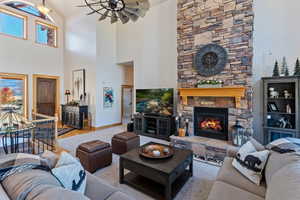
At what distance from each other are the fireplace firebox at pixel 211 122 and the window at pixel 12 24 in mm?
7560

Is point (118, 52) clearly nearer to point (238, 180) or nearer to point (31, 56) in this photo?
point (31, 56)

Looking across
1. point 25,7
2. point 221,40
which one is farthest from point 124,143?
point 25,7

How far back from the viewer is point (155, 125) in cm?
503

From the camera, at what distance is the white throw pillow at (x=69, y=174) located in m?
1.20

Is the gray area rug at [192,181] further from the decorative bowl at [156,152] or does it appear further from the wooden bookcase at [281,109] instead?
the wooden bookcase at [281,109]

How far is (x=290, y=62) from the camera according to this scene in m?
3.40

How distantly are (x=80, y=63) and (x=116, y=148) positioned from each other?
15.6ft

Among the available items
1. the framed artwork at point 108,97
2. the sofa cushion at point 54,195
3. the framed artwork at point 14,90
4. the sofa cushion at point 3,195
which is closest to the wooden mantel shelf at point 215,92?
the framed artwork at point 108,97

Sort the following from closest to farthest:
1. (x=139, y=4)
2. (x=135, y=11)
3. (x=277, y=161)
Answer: (x=277, y=161) → (x=139, y=4) → (x=135, y=11)

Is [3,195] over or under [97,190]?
over

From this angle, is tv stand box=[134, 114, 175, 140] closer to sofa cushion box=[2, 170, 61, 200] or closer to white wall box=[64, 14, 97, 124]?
white wall box=[64, 14, 97, 124]

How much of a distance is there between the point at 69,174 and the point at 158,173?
112cm

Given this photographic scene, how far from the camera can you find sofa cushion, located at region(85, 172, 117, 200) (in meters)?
1.40

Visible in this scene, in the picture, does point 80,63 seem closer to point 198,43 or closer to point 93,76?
point 93,76
